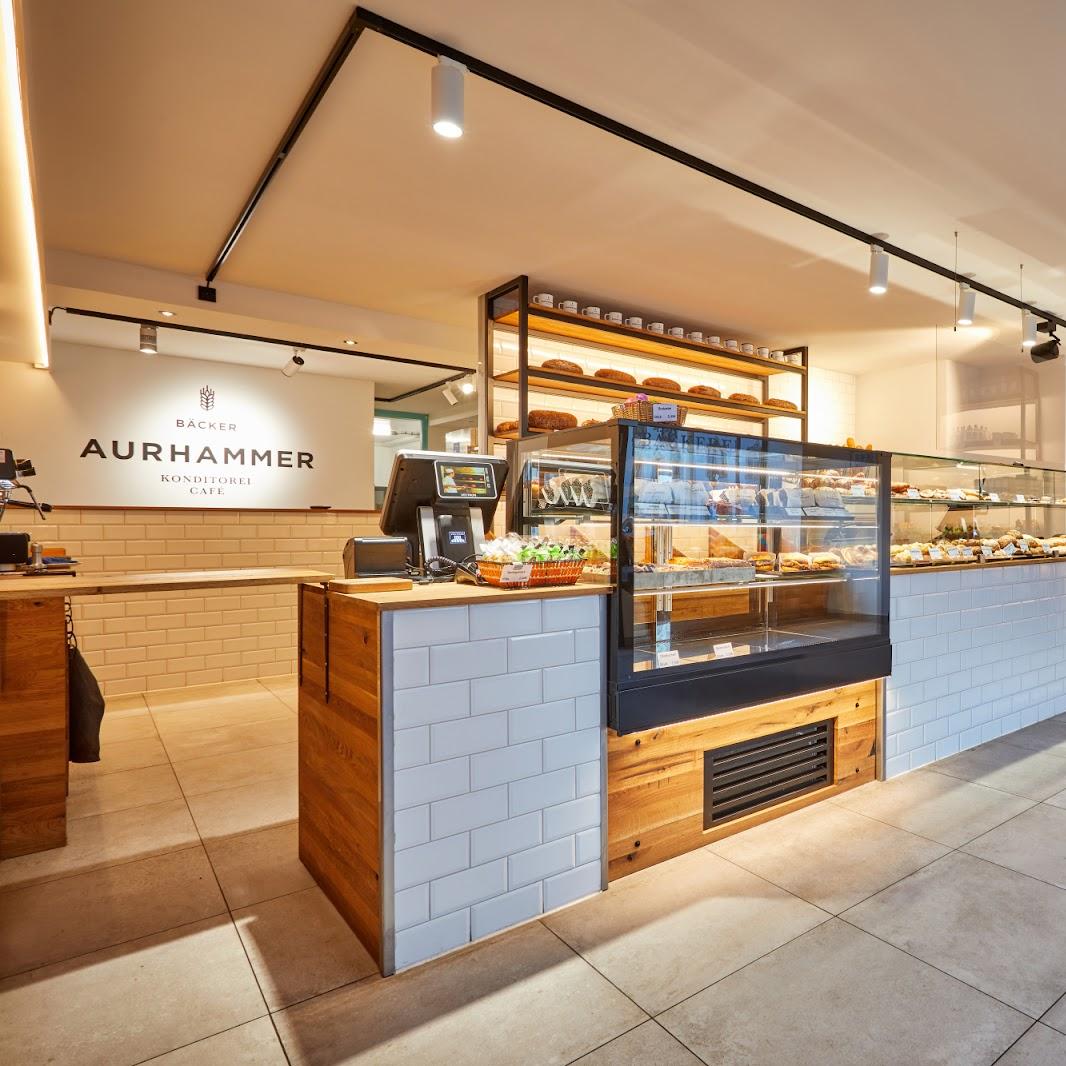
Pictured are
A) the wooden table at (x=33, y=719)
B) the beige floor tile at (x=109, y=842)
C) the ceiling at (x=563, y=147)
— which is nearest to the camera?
the ceiling at (x=563, y=147)

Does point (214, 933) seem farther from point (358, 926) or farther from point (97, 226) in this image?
point (97, 226)

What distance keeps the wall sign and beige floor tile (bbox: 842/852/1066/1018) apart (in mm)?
5419

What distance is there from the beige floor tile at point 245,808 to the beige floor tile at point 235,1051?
1.22 metres

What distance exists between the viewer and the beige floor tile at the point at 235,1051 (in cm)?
160

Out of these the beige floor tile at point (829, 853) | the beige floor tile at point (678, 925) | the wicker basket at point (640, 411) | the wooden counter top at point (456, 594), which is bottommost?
the beige floor tile at point (678, 925)

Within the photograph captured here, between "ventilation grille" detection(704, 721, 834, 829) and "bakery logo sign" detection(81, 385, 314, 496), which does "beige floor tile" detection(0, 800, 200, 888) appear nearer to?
"ventilation grille" detection(704, 721, 834, 829)

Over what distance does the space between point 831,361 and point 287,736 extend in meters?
5.70

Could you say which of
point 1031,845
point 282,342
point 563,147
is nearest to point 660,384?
point 563,147

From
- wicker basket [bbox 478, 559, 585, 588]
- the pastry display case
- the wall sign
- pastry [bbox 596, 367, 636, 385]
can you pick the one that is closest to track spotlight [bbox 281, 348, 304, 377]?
the wall sign

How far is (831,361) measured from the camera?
6.47 m

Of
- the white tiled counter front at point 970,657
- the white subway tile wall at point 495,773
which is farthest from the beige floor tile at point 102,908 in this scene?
the white tiled counter front at point 970,657

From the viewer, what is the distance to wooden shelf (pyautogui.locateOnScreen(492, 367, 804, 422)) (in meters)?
4.47

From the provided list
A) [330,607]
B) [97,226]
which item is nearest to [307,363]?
[97,226]

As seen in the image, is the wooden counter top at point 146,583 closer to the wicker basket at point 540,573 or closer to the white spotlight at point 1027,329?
the wicker basket at point 540,573
